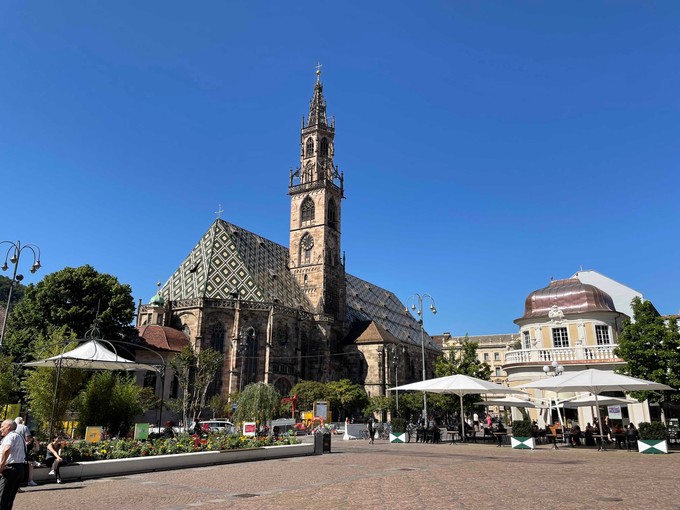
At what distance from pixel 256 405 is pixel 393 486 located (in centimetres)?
2620

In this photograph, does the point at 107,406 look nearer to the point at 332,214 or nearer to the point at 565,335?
the point at 565,335

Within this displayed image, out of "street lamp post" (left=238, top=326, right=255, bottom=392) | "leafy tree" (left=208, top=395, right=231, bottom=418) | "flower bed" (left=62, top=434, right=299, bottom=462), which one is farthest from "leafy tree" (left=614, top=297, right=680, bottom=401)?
"street lamp post" (left=238, top=326, right=255, bottom=392)

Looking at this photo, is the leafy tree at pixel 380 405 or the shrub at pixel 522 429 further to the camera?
the leafy tree at pixel 380 405

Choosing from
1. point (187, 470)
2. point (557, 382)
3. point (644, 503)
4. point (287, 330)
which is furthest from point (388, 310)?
point (644, 503)

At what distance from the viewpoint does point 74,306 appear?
40.4m

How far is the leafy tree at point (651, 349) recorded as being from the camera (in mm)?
25859

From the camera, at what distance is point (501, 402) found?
2861cm

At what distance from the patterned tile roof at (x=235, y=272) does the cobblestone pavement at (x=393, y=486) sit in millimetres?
39555

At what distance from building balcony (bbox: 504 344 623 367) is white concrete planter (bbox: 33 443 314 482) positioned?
57.5 feet

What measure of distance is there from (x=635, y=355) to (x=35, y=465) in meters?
26.6

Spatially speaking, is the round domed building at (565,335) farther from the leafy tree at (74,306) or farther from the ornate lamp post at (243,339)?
the leafy tree at (74,306)

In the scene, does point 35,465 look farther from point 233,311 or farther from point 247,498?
point 233,311

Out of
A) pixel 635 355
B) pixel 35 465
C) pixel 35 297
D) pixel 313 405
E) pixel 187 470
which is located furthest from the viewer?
pixel 313 405

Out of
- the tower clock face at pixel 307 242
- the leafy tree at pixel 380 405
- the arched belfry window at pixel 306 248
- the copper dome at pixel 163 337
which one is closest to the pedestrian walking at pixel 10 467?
the copper dome at pixel 163 337
